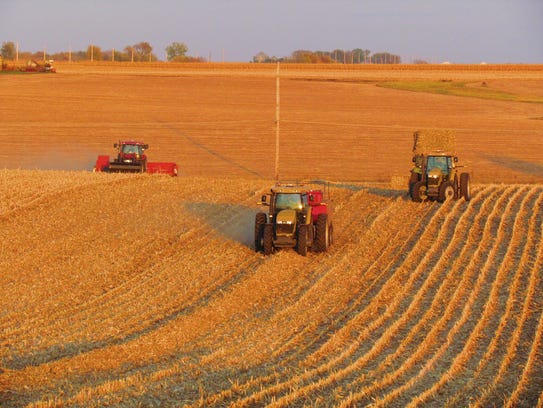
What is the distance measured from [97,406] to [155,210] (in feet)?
46.9

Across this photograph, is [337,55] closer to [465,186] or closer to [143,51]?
[143,51]

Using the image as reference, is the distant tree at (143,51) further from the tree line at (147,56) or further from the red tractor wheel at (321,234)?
the red tractor wheel at (321,234)

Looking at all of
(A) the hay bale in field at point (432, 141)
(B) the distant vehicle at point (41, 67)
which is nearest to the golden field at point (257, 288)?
(A) the hay bale in field at point (432, 141)

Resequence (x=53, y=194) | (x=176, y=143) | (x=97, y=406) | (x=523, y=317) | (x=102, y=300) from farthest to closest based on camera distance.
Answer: (x=176, y=143)
(x=53, y=194)
(x=102, y=300)
(x=523, y=317)
(x=97, y=406)

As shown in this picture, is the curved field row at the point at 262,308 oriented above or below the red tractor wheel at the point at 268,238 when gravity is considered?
below

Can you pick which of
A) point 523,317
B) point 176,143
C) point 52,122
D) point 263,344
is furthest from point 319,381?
point 52,122

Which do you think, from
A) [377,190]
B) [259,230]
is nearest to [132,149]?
[377,190]

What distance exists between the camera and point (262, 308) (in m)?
14.4

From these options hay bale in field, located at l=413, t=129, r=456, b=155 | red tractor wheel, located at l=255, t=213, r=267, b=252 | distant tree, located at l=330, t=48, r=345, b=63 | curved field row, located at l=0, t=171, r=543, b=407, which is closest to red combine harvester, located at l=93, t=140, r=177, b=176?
curved field row, located at l=0, t=171, r=543, b=407

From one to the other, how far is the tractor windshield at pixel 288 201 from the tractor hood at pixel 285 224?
1.04ft

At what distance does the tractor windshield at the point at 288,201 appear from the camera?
18.5 meters

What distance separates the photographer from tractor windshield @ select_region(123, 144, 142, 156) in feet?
99.8

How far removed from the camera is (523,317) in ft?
44.8

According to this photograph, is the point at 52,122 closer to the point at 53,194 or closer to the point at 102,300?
the point at 53,194
